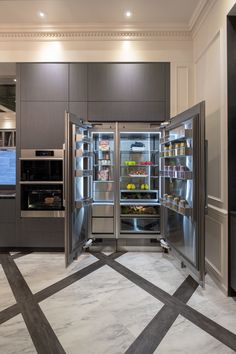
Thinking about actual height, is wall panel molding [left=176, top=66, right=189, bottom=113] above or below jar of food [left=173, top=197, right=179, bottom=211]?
above

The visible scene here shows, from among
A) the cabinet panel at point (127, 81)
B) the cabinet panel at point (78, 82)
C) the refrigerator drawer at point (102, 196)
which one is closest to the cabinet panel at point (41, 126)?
the cabinet panel at point (78, 82)

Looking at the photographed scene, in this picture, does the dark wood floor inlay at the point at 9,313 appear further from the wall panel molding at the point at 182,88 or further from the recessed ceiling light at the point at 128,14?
the recessed ceiling light at the point at 128,14

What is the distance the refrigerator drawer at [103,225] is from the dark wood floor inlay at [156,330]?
1585 millimetres

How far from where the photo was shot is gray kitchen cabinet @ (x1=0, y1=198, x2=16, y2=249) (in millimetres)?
A: 3914

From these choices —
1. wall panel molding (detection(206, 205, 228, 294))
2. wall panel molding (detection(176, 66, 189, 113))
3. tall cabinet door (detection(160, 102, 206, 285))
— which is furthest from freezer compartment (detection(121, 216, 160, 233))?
wall panel molding (detection(176, 66, 189, 113))

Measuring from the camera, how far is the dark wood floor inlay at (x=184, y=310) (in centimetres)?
196

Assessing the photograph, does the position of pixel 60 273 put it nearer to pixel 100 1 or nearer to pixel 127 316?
pixel 127 316

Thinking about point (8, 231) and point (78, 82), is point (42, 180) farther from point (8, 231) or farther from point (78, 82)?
point (78, 82)

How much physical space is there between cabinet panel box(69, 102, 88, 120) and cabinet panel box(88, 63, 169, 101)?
0.15m

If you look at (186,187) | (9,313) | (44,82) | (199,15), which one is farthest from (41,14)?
(9,313)

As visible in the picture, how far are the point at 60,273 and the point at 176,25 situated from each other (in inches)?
154

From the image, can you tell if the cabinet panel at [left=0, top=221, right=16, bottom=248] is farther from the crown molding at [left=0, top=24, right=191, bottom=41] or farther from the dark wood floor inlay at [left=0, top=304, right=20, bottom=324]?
the crown molding at [left=0, top=24, right=191, bottom=41]

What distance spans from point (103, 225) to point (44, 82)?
2.43 metres

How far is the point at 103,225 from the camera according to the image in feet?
13.2
